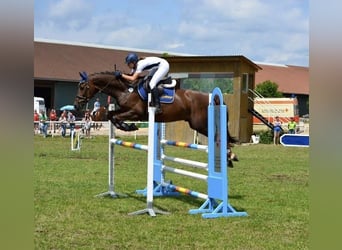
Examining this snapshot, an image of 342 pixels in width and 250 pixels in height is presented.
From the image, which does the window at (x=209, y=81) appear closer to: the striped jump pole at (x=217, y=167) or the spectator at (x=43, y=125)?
the spectator at (x=43, y=125)

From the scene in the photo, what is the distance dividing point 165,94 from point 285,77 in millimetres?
45962

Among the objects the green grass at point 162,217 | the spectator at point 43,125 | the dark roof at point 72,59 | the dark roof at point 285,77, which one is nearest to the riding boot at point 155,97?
the green grass at point 162,217

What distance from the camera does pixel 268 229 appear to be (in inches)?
192

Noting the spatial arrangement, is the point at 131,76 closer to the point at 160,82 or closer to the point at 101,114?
the point at 160,82

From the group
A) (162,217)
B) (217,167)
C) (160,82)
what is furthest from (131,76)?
(162,217)

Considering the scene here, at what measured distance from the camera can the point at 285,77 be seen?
51.6 metres

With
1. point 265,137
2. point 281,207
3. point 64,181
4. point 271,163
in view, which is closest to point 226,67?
point 265,137

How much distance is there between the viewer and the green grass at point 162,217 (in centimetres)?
430

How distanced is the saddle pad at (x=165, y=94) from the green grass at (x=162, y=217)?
1.40m

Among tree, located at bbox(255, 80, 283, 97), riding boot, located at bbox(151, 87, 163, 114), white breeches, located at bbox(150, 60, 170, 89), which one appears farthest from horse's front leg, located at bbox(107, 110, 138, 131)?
tree, located at bbox(255, 80, 283, 97)

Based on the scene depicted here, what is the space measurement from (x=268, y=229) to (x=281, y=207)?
4.49 ft

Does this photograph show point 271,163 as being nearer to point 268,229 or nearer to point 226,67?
point 268,229
